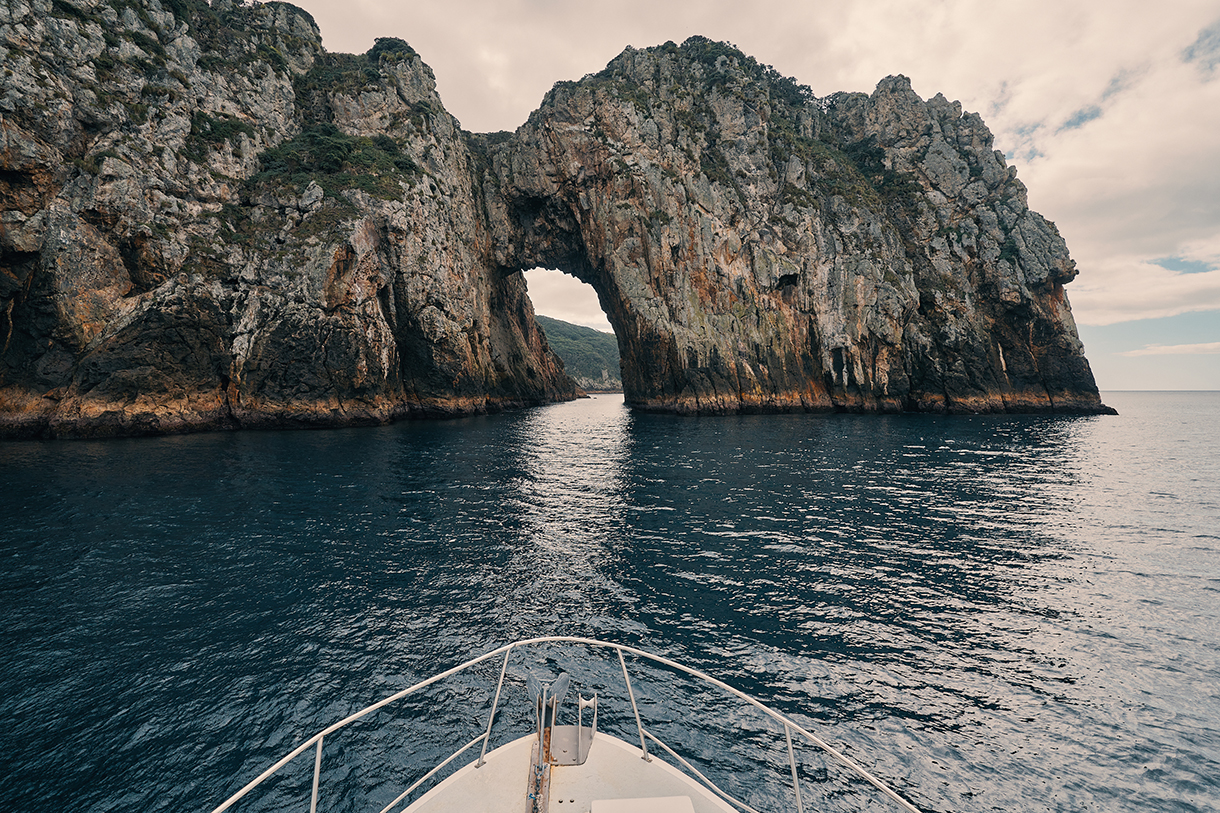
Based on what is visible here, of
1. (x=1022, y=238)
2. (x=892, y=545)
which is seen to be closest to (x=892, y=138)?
(x=1022, y=238)

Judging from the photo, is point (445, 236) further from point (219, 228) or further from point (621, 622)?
point (621, 622)

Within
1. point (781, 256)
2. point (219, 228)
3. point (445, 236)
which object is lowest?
point (219, 228)

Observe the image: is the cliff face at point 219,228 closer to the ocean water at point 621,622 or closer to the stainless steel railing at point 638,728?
the ocean water at point 621,622

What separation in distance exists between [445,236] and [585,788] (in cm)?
5800

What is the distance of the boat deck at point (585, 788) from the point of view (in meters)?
4.21

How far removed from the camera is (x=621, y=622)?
10.4 meters

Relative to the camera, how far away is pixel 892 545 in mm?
A: 15117

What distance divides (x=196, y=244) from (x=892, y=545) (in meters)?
52.0

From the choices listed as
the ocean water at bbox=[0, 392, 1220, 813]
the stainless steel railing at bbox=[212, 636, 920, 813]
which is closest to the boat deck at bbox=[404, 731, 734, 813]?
the stainless steel railing at bbox=[212, 636, 920, 813]

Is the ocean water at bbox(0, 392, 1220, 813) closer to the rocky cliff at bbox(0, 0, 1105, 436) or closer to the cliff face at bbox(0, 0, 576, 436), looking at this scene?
the cliff face at bbox(0, 0, 576, 436)

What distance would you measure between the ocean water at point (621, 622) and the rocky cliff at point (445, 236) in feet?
58.7

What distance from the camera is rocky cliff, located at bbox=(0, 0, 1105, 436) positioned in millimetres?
32406

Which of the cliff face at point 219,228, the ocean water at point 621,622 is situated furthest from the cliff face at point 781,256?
the ocean water at point 621,622

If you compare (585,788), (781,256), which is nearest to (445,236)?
(781,256)
